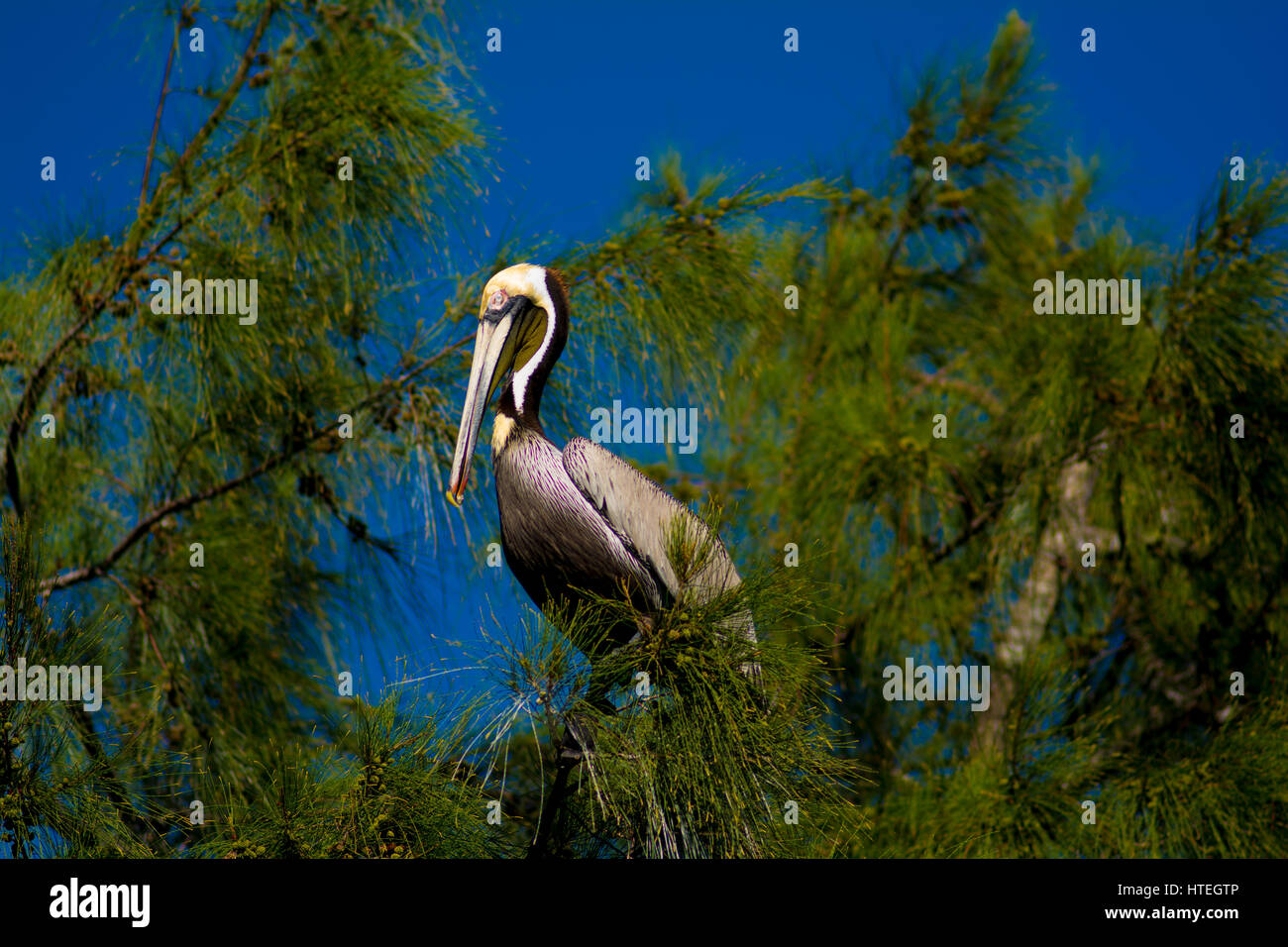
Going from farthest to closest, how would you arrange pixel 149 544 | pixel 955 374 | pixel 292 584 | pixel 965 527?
pixel 955 374, pixel 965 527, pixel 292 584, pixel 149 544

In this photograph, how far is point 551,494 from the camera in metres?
2.65

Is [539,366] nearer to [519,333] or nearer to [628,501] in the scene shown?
[519,333]

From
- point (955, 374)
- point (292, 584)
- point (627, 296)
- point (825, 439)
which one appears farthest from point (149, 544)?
point (955, 374)

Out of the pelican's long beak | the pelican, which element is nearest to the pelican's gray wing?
the pelican

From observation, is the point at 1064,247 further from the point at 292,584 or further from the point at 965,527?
the point at 292,584

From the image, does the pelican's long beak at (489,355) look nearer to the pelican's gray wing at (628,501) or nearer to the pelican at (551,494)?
the pelican at (551,494)

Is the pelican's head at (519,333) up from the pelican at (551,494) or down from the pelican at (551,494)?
up

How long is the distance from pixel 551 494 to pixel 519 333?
1.43 feet

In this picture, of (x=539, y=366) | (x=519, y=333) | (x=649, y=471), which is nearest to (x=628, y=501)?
(x=539, y=366)

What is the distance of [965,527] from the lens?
4641mm

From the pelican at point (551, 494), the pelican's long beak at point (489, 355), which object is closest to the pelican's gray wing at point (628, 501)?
the pelican at point (551, 494)

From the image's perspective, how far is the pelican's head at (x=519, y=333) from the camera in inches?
110

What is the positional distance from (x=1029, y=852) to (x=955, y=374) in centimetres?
305
